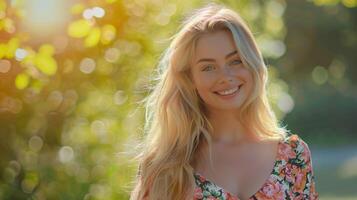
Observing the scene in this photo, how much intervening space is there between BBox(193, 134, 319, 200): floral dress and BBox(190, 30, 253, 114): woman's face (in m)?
0.27

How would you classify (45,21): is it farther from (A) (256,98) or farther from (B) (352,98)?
(B) (352,98)

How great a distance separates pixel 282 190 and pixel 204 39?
23.7 inches

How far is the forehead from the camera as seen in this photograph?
329cm

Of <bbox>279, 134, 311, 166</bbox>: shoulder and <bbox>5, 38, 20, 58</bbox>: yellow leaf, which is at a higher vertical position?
<bbox>5, 38, 20, 58</bbox>: yellow leaf

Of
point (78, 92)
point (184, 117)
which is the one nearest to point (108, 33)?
point (78, 92)

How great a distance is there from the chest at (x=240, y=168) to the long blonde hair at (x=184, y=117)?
6 cm

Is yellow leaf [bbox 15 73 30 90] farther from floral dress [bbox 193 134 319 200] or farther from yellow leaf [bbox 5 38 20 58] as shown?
floral dress [bbox 193 134 319 200]

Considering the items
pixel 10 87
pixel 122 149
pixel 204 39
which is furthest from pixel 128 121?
pixel 204 39

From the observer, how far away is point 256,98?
11.3ft

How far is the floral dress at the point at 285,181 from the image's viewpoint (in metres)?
3.32

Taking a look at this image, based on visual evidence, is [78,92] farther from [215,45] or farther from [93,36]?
[215,45]

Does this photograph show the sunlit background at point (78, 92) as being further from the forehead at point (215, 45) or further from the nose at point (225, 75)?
the nose at point (225, 75)

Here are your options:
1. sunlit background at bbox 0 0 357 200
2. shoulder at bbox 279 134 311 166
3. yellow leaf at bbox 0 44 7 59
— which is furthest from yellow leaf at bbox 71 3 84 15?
shoulder at bbox 279 134 311 166

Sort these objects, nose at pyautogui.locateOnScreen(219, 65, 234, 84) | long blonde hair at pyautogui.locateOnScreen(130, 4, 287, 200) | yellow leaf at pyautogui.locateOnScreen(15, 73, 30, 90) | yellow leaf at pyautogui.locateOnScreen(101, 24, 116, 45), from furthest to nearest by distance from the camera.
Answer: yellow leaf at pyautogui.locateOnScreen(101, 24, 116, 45) < yellow leaf at pyautogui.locateOnScreen(15, 73, 30, 90) < long blonde hair at pyautogui.locateOnScreen(130, 4, 287, 200) < nose at pyautogui.locateOnScreen(219, 65, 234, 84)
